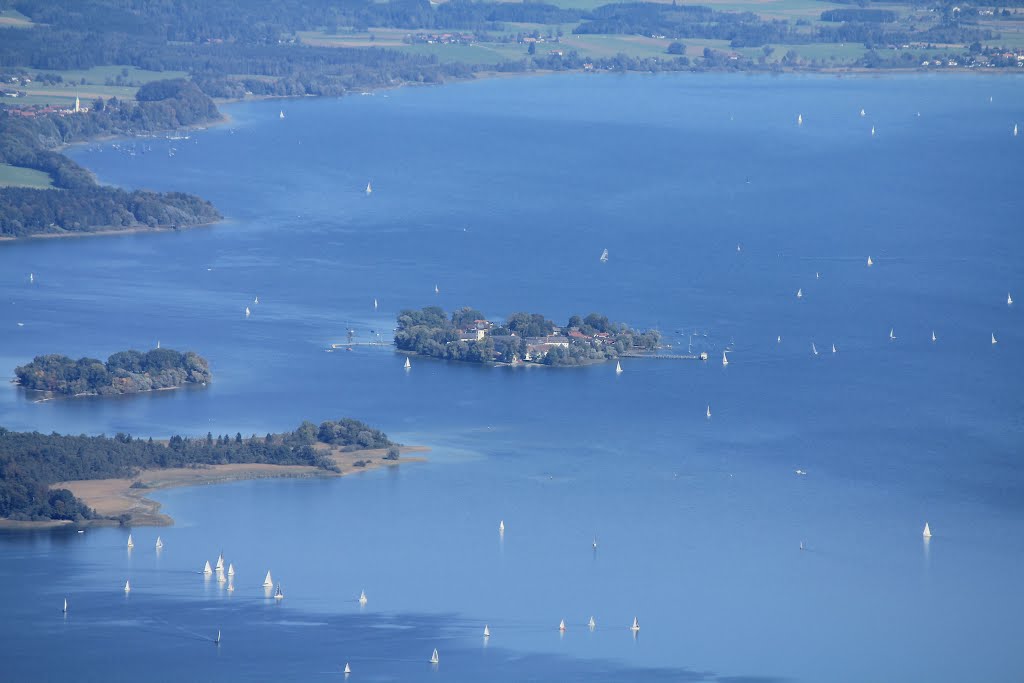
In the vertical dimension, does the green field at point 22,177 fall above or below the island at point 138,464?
above

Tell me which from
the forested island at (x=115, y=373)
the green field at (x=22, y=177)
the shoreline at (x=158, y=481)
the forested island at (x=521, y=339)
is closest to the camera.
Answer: the shoreline at (x=158, y=481)

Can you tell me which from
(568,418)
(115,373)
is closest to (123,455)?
(115,373)

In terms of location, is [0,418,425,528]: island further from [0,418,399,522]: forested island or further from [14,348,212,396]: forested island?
[14,348,212,396]: forested island

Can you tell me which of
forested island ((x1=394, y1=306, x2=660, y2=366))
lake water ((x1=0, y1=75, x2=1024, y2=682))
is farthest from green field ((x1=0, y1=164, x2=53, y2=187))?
forested island ((x1=394, y1=306, x2=660, y2=366))

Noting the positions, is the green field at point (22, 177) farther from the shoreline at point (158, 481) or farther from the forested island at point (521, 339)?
the shoreline at point (158, 481)

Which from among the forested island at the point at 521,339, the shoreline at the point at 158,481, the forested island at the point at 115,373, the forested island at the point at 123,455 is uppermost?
the forested island at the point at 521,339

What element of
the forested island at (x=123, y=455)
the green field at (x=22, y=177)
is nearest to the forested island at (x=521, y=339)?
the forested island at (x=123, y=455)

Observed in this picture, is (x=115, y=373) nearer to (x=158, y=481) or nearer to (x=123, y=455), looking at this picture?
Answer: (x=123, y=455)
